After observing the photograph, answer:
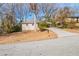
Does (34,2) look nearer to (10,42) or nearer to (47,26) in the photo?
(47,26)

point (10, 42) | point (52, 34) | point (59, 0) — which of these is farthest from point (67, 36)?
point (10, 42)

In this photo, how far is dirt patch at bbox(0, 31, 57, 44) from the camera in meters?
2.58

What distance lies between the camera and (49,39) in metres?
2.60

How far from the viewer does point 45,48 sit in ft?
8.40

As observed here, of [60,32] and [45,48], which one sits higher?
[60,32]

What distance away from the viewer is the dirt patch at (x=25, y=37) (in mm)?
2582

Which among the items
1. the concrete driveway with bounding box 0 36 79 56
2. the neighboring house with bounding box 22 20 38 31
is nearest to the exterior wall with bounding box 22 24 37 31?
the neighboring house with bounding box 22 20 38 31

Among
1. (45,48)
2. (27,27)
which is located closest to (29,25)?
(27,27)

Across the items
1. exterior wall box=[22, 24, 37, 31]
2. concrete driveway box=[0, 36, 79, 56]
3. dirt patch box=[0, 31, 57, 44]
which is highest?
exterior wall box=[22, 24, 37, 31]

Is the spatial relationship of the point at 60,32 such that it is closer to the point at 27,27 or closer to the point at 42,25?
the point at 42,25

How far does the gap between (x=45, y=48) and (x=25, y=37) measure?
0.69 feet

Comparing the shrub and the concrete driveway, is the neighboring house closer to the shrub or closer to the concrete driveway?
the shrub

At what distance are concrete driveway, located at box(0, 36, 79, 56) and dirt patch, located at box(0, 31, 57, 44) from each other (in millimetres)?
37

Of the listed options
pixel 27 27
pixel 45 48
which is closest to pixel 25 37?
pixel 27 27
